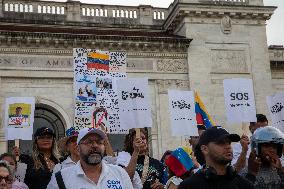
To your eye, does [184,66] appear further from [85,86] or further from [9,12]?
[85,86]

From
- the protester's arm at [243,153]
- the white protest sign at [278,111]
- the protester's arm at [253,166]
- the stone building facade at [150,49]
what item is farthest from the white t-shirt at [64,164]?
the stone building facade at [150,49]

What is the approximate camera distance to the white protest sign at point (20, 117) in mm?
9938

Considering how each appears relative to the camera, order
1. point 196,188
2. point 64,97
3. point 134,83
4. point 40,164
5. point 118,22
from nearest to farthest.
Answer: point 196,188 → point 40,164 → point 134,83 → point 64,97 → point 118,22

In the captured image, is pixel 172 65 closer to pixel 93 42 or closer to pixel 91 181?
pixel 93 42

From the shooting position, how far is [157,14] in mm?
26141

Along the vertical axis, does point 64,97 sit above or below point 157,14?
below

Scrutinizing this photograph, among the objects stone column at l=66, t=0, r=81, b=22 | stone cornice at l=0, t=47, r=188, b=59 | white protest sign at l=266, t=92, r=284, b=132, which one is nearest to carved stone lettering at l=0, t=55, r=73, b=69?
stone cornice at l=0, t=47, r=188, b=59

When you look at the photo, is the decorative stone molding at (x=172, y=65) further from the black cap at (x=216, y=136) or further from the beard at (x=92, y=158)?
the black cap at (x=216, y=136)

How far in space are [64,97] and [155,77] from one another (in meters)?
4.38

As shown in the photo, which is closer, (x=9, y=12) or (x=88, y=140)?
(x=88, y=140)

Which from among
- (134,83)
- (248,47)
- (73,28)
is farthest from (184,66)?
(134,83)

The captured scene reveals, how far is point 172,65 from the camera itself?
73.0 feet

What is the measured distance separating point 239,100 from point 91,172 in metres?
4.74

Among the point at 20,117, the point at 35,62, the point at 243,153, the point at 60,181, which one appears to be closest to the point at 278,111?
the point at 243,153
